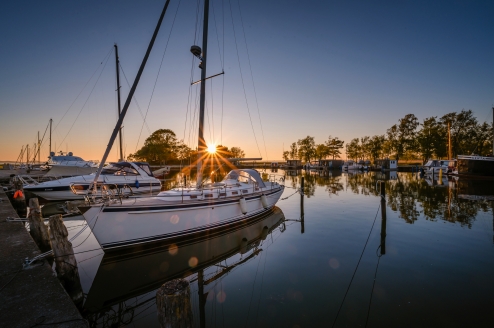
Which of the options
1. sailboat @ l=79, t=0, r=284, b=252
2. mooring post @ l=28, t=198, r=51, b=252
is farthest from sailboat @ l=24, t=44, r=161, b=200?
sailboat @ l=79, t=0, r=284, b=252

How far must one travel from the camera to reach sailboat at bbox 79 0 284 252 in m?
7.84

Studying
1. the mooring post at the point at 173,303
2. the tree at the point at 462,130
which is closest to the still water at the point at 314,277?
the mooring post at the point at 173,303

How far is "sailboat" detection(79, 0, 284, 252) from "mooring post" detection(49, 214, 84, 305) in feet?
4.73

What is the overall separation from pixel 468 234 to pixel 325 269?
8551mm

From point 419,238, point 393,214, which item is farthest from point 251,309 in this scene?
point 393,214

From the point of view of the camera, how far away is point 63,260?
594cm

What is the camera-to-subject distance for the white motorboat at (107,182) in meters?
16.5

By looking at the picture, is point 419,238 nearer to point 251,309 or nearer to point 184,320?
point 251,309

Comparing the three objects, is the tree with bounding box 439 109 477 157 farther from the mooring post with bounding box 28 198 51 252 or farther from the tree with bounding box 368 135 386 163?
the mooring post with bounding box 28 198 51 252

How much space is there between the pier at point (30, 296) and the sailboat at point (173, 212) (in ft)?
6.46

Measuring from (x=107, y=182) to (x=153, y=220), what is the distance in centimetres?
1130

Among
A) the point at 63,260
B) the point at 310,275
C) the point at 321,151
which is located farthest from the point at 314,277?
the point at 321,151

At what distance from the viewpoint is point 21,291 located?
14.5ft

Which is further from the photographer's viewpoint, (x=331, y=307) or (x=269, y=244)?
(x=269, y=244)
